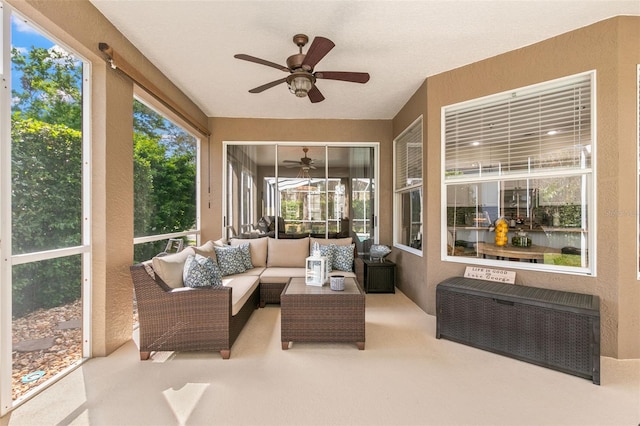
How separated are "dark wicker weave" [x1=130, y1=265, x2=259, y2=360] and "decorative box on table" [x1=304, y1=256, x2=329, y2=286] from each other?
3.10 ft

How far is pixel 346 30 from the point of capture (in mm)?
2713

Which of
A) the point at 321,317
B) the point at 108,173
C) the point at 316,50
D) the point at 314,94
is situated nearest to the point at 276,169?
the point at 314,94

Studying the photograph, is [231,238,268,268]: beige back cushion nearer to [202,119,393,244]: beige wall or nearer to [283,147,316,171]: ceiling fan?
[202,119,393,244]: beige wall

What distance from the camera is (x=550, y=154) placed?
2941 mm

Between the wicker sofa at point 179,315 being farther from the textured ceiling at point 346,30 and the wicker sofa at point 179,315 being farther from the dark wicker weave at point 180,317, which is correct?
the textured ceiling at point 346,30

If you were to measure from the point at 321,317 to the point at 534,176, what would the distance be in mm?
2619

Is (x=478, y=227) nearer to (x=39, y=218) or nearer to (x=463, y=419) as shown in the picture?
(x=463, y=419)

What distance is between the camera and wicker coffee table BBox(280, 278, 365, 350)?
2.72m

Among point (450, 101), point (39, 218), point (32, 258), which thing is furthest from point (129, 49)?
point (450, 101)

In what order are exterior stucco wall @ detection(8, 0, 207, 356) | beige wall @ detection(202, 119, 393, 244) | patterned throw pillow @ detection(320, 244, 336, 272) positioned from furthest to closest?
beige wall @ detection(202, 119, 393, 244) → patterned throw pillow @ detection(320, 244, 336, 272) → exterior stucco wall @ detection(8, 0, 207, 356)

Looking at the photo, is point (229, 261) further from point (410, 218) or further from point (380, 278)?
point (410, 218)

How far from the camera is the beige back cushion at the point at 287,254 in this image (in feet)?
14.8

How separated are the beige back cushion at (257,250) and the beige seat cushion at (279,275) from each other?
28 cm

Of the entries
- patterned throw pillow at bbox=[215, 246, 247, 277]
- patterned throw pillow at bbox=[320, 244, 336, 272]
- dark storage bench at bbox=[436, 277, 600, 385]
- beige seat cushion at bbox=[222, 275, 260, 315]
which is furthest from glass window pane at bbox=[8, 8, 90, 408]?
dark storage bench at bbox=[436, 277, 600, 385]
